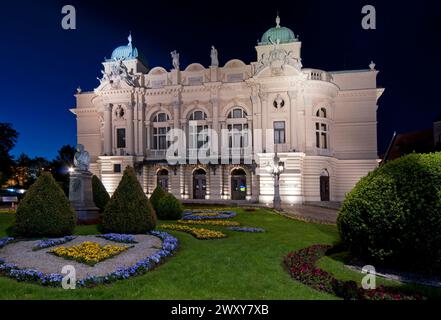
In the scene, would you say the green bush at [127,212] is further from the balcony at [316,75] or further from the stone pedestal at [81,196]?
the balcony at [316,75]

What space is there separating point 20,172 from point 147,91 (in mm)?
43276

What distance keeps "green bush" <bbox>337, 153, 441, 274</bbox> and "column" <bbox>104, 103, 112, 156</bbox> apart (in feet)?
121

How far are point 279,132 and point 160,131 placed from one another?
14.9 meters

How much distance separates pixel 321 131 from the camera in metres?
39.4

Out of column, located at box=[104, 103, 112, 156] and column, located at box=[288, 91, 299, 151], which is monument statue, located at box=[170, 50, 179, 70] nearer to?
column, located at box=[104, 103, 112, 156]

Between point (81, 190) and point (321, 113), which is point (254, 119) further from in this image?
point (81, 190)

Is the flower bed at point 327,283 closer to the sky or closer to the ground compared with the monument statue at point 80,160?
closer to the ground

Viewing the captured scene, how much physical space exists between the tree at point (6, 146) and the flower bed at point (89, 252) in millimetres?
44821

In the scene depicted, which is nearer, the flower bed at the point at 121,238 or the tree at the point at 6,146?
the flower bed at the point at 121,238

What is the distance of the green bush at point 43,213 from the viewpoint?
1296 centimetres

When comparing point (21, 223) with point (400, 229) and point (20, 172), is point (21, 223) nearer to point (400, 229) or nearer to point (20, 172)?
point (400, 229)

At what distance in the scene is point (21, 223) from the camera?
13.0 metres

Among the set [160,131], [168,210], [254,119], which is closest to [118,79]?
[160,131]

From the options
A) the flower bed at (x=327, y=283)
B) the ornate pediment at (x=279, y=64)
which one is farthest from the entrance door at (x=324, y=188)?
the flower bed at (x=327, y=283)
